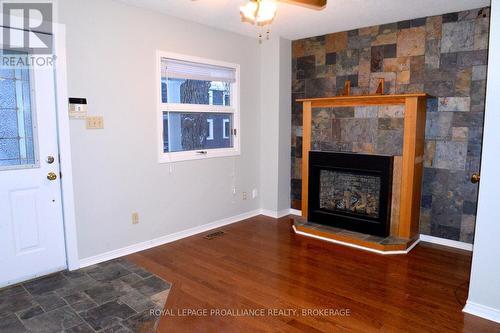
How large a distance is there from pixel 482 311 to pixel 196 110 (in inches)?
127

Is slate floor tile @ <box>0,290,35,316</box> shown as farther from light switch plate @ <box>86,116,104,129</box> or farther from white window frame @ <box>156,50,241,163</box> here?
white window frame @ <box>156,50,241,163</box>

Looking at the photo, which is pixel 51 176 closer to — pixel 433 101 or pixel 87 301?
pixel 87 301

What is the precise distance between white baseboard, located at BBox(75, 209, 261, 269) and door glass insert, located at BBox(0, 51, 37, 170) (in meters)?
1.02

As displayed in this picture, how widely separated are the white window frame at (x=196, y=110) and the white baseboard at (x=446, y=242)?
244cm

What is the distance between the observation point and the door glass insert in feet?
8.81

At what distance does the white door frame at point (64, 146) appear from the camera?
9.45ft

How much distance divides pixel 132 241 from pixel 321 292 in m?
1.94

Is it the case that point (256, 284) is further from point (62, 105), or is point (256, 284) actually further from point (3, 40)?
point (3, 40)

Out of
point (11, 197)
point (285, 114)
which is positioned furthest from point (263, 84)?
point (11, 197)

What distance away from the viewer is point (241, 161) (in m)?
4.66

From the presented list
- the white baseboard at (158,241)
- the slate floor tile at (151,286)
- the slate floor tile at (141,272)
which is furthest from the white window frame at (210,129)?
the slate floor tile at (151,286)

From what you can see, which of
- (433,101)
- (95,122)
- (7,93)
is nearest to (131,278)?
(95,122)

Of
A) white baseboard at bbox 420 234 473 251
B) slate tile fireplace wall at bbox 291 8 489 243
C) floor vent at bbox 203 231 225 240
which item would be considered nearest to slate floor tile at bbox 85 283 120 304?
floor vent at bbox 203 231 225 240

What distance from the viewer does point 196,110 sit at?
4043 mm
